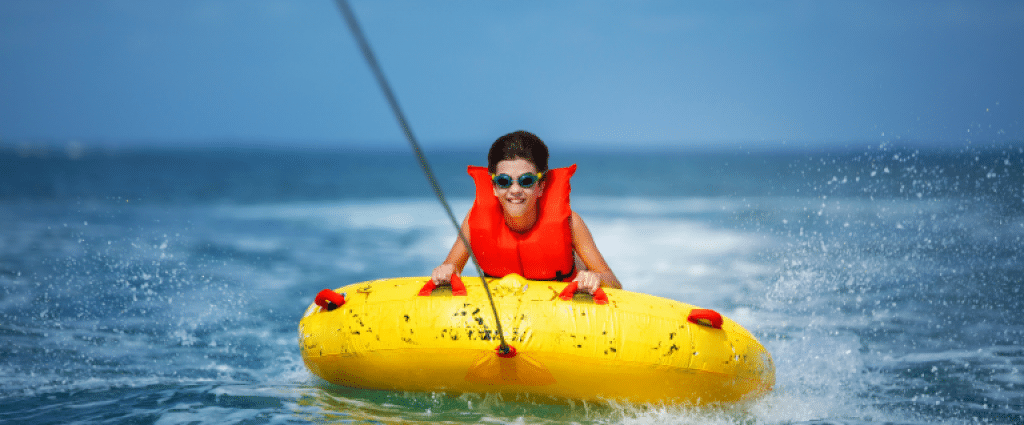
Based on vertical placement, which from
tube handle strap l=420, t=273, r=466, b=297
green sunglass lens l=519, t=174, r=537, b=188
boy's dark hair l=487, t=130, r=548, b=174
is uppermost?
boy's dark hair l=487, t=130, r=548, b=174

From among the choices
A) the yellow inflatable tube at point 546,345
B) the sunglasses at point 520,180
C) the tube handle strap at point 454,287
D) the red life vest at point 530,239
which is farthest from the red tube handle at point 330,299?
the sunglasses at point 520,180

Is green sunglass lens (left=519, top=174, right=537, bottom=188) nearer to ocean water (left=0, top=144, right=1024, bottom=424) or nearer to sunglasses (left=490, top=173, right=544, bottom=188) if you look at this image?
sunglasses (left=490, top=173, right=544, bottom=188)

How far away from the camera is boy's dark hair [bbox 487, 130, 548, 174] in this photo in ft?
12.9

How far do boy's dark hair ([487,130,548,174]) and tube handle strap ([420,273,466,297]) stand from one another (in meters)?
0.60

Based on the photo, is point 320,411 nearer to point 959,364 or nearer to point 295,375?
point 295,375

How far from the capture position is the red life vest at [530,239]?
415 centimetres

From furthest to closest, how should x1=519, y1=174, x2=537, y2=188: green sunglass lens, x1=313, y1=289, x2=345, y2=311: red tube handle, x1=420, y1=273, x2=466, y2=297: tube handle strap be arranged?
x1=313, y1=289, x2=345, y2=311: red tube handle, x1=519, y1=174, x2=537, y2=188: green sunglass lens, x1=420, y1=273, x2=466, y2=297: tube handle strap

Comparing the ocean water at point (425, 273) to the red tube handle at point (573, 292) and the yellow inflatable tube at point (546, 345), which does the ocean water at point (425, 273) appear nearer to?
the yellow inflatable tube at point (546, 345)

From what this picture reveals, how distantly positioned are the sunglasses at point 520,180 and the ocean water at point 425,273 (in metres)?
1.10

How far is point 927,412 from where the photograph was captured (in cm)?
424

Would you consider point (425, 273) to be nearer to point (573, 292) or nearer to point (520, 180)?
point (520, 180)

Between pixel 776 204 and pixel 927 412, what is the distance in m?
15.5

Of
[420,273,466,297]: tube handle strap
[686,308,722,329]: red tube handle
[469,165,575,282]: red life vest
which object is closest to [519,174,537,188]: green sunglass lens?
[469,165,575,282]: red life vest

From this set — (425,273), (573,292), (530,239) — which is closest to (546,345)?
(573,292)
